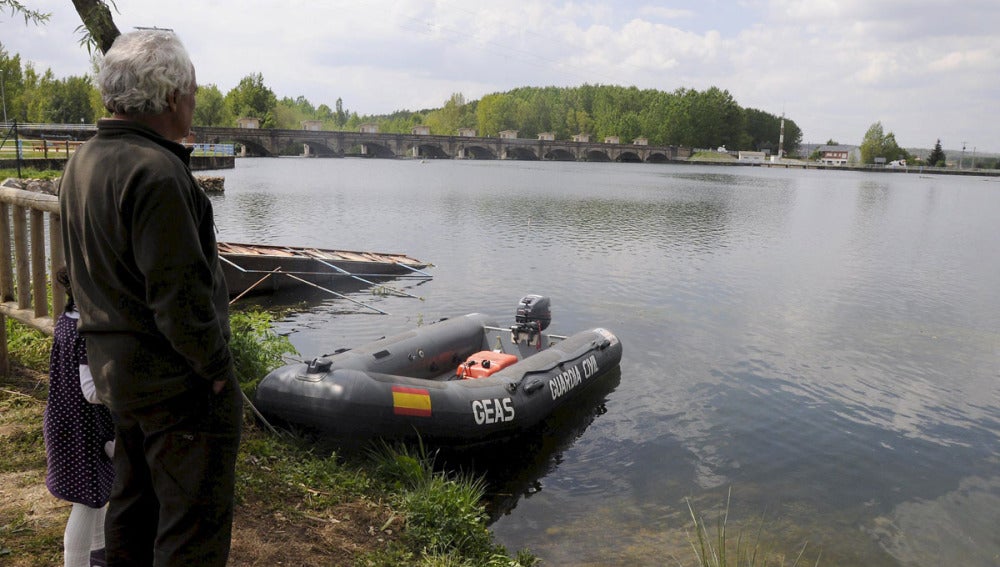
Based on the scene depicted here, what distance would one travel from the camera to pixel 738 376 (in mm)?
11453

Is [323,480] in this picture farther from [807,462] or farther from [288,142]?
[288,142]

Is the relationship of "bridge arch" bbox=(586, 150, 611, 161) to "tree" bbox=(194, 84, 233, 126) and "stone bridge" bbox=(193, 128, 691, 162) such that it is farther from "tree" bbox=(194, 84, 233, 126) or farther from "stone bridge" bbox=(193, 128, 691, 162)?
"tree" bbox=(194, 84, 233, 126)

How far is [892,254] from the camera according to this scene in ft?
82.0

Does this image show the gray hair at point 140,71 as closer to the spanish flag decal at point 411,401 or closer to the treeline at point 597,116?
the spanish flag decal at point 411,401

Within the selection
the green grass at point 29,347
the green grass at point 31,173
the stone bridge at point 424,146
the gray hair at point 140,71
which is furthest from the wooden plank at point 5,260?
the stone bridge at point 424,146

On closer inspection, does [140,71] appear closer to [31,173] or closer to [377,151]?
[31,173]

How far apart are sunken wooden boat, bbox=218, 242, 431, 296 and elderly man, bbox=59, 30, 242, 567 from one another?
11.6m

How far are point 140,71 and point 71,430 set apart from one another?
4.27 feet

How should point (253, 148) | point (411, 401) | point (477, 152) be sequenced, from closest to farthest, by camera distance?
1. point (411, 401)
2. point (253, 148)
3. point (477, 152)

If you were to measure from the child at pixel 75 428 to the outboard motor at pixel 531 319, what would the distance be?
7.90 meters

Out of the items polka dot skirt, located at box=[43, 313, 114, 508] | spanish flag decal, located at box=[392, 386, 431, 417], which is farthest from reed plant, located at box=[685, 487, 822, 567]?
polka dot skirt, located at box=[43, 313, 114, 508]

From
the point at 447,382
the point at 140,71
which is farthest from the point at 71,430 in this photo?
the point at 447,382

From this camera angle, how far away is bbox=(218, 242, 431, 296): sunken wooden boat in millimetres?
14328

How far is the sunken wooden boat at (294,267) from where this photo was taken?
1433cm
